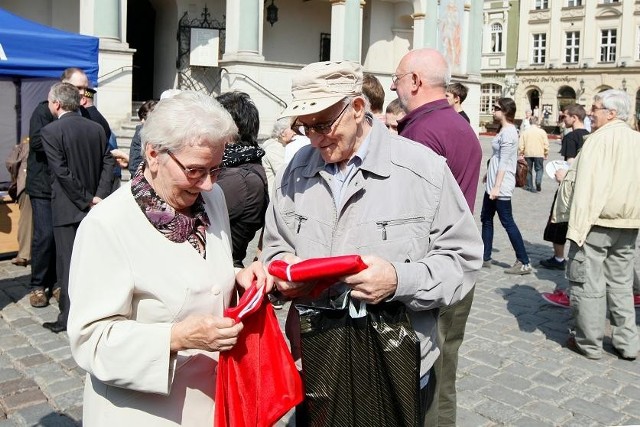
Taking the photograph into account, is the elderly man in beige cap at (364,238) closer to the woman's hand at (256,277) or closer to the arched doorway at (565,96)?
the woman's hand at (256,277)

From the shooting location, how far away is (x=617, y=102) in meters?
5.04

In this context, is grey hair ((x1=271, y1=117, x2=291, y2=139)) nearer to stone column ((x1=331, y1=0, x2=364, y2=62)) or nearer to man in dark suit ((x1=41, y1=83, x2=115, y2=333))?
man in dark suit ((x1=41, y1=83, x2=115, y2=333))

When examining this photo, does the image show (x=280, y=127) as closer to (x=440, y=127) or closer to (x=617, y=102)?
(x=440, y=127)

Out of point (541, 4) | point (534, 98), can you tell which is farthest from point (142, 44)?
point (541, 4)

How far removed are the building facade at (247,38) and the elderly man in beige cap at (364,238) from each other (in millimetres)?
15044

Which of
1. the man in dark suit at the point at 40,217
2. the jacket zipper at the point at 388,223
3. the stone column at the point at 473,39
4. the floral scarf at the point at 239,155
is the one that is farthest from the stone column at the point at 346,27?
the jacket zipper at the point at 388,223

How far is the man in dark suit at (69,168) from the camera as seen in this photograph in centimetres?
529

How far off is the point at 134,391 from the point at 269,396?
0.45m

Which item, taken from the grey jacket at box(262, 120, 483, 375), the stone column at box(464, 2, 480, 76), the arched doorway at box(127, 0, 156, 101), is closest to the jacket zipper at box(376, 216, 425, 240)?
the grey jacket at box(262, 120, 483, 375)

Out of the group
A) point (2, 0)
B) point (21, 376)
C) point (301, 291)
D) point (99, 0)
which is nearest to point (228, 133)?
point (301, 291)

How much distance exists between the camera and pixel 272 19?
2298 centimetres

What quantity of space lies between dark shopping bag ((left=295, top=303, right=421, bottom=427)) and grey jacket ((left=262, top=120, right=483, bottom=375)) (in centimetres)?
12

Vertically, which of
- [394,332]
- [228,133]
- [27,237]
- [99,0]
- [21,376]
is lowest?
[21,376]

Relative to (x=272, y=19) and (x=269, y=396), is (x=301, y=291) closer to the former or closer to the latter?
(x=269, y=396)
